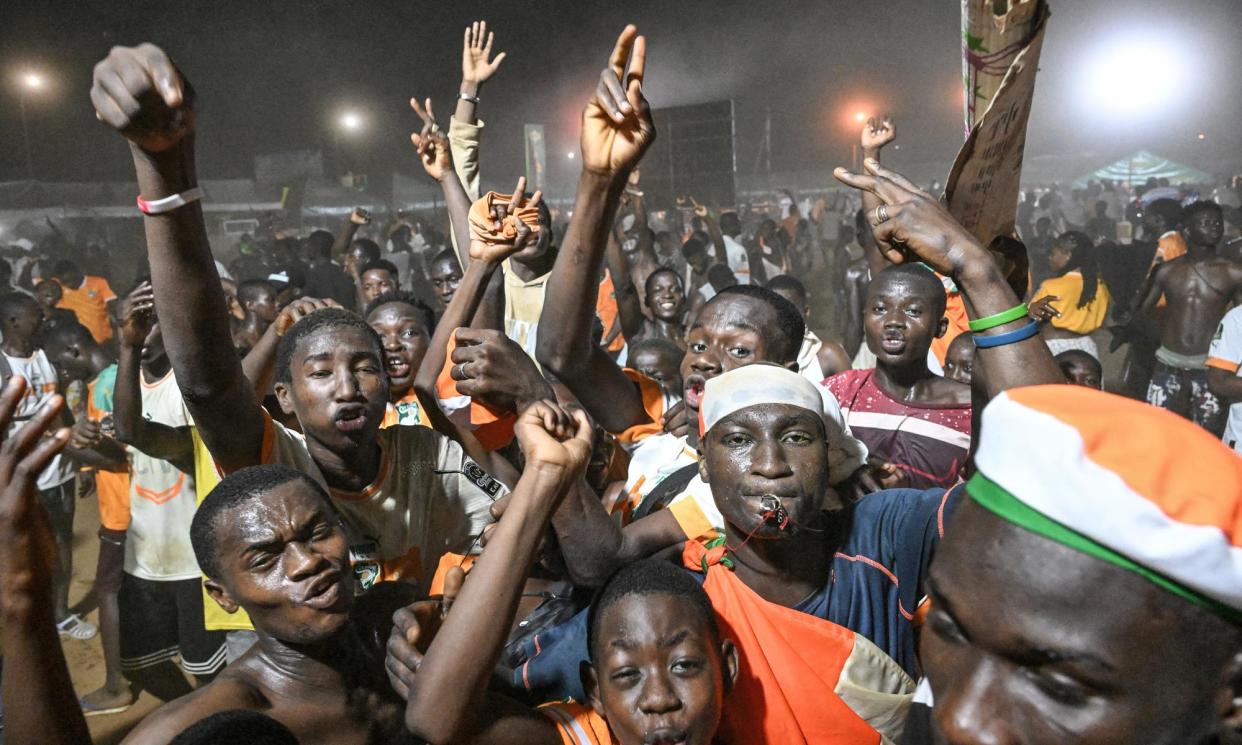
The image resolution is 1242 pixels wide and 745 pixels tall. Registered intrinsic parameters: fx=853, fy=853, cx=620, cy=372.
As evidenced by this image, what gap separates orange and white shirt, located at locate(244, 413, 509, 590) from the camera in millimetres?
2512

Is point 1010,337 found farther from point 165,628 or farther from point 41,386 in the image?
point 41,386

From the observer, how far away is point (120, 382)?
3.05 meters

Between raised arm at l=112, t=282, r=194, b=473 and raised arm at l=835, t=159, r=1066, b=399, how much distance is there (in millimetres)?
2282

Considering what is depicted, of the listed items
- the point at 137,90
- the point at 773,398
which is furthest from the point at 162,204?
the point at 773,398

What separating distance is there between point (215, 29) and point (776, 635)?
2628 cm

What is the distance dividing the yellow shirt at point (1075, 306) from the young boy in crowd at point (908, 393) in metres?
5.26

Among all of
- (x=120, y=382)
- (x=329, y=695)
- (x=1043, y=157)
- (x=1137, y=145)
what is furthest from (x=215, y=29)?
(x=1137, y=145)

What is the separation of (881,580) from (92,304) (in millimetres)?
9449

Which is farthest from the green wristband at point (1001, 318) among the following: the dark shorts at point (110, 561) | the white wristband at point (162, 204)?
the dark shorts at point (110, 561)

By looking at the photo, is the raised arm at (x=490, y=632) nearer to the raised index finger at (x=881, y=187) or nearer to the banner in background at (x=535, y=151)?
the raised index finger at (x=881, y=187)

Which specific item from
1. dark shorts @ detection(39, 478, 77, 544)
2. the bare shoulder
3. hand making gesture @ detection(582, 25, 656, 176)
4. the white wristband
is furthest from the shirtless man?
dark shorts @ detection(39, 478, 77, 544)

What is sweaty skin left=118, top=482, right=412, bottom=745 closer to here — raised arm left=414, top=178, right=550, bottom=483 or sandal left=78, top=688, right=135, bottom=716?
raised arm left=414, top=178, right=550, bottom=483

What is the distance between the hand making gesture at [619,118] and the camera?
211 centimetres

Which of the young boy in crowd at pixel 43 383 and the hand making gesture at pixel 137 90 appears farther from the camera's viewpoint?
the young boy in crowd at pixel 43 383
